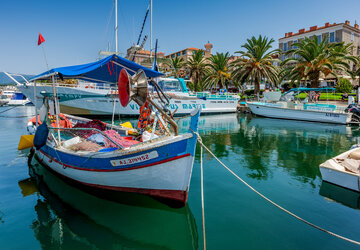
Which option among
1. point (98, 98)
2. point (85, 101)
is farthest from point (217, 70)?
point (85, 101)

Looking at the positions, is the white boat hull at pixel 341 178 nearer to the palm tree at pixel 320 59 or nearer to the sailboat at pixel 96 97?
the sailboat at pixel 96 97

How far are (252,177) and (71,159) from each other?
5.99 m

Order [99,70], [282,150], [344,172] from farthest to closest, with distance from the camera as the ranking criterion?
1. [282,150]
2. [99,70]
3. [344,172]

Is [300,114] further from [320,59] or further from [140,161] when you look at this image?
[140,161]

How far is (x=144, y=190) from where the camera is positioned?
→ 562cm

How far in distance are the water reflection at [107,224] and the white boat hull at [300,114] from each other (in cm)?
2250

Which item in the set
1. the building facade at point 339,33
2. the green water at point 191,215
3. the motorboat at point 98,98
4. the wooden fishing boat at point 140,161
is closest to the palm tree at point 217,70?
the motorboat at point 98,98

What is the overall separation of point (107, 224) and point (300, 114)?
24367mm

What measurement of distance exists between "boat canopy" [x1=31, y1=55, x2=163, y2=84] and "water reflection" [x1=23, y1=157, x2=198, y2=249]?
12.3 ft

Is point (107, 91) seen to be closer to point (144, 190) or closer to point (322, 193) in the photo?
point (144, 190)

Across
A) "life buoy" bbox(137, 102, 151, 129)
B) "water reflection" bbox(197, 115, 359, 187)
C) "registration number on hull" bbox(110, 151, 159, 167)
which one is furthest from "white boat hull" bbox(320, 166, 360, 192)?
"life buoy" bbox(137, 102, 151, 129)

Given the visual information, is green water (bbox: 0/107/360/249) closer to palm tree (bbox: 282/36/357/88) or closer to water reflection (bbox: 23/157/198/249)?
water reflection (bbox: 23/157/198/249)

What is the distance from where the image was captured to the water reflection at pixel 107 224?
4578mm

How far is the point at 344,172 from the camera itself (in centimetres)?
670
